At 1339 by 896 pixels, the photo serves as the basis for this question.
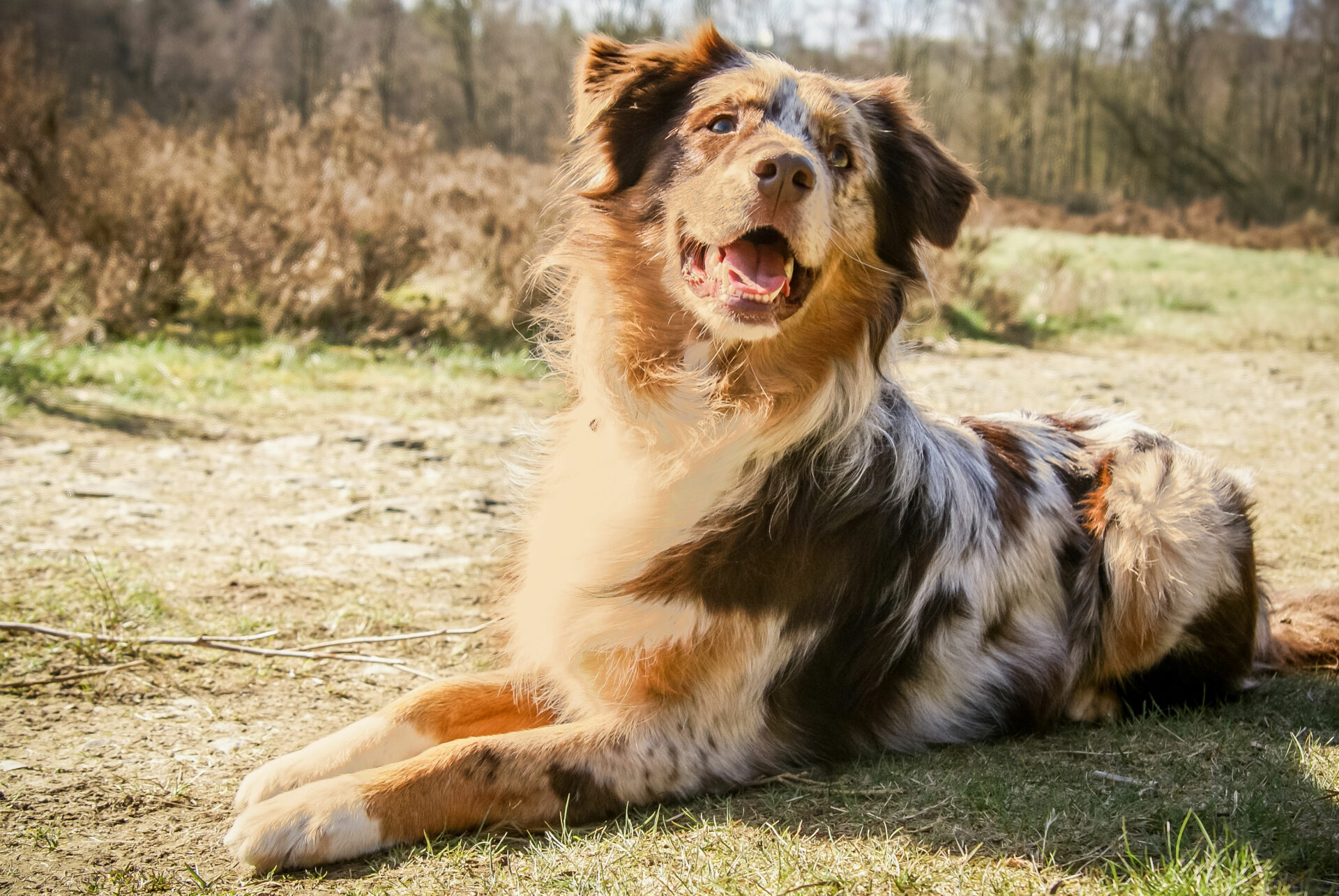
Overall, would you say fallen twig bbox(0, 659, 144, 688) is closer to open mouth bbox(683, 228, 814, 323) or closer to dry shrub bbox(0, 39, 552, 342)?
open mouth bbox(683, 228, 814, 323)

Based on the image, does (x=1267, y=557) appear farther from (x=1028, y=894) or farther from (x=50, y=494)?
(x=50, y=494)

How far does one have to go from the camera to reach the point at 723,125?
3285 mm

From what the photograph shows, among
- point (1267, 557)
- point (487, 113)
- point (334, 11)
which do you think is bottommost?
point (1267, 557)

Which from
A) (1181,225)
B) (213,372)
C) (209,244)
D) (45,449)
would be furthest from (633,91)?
(1181,225)

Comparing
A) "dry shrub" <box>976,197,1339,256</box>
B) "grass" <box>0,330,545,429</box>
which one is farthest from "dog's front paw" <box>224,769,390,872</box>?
"dry shrub" <box>976,197,1339,256</box>

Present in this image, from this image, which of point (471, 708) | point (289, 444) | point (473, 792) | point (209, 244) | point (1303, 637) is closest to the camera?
point (473, 792)

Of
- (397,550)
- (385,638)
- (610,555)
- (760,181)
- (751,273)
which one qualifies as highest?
(760,181)

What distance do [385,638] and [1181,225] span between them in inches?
1087

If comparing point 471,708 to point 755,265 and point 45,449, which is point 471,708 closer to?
point 755,265

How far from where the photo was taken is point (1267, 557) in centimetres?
493

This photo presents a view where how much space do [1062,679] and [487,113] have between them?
32987mm

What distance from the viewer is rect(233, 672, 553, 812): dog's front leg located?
8.70 ft

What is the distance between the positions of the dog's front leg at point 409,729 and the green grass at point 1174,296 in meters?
11.5

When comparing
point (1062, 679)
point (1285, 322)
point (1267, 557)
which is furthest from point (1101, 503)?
point (1285, 322)
